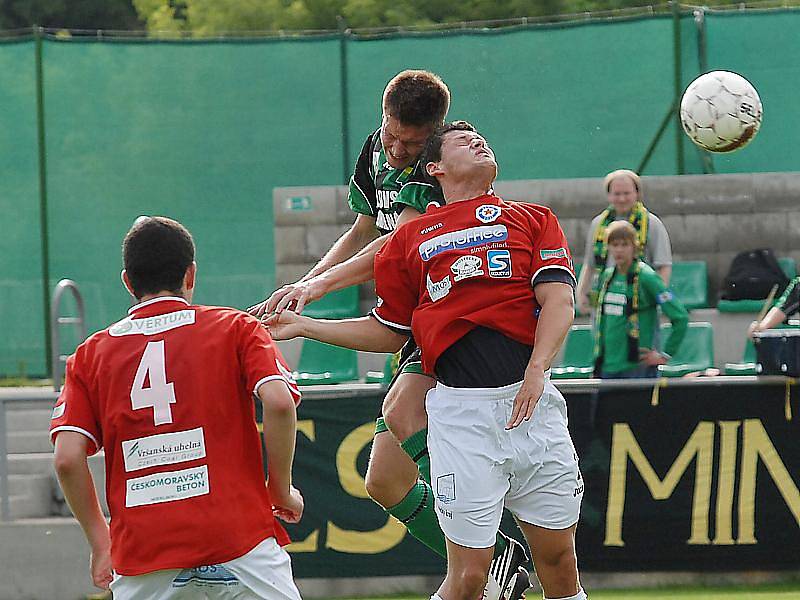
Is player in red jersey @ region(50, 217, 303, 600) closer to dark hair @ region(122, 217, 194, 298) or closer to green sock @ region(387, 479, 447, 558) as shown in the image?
dark hair @ region(122, 217, 194, 298)

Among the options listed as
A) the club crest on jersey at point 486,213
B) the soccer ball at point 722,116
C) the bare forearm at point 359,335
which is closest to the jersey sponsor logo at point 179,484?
the bare forearm at point 359,335

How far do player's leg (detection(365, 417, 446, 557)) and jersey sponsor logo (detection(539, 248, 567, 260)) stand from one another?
105 centimetres

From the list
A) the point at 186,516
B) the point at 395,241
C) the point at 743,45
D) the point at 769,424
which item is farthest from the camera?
the point at 743,45

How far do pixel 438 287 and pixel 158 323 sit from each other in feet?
3.69

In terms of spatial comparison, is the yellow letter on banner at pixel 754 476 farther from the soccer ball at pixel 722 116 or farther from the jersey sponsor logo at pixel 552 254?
the jersey sponsor logo at pixel 552 254

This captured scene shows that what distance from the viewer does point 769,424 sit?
7.91 meters

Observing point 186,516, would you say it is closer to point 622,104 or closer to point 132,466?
point 132,466

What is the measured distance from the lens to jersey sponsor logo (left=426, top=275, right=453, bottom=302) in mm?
4801

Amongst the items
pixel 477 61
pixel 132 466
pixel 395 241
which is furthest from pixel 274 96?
pixel 132 466

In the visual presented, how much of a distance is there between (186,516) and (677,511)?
4574mm

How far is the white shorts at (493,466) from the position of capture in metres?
4.77

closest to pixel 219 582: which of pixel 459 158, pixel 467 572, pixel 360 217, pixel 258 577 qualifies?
pixel 258 577

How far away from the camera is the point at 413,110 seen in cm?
515

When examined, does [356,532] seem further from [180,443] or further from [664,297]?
[180,443]
